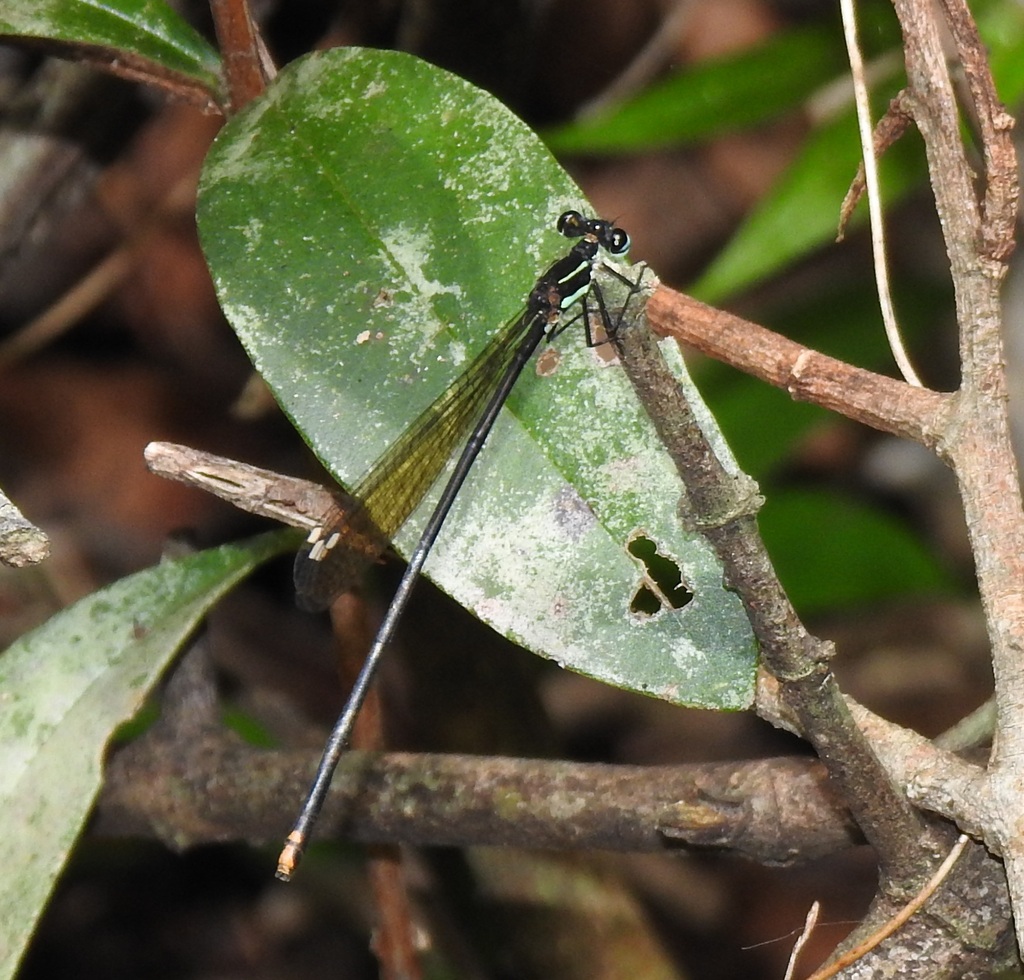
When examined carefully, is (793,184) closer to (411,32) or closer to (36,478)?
(411,32)

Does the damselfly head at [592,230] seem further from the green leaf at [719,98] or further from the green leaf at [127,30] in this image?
the green leaf at [719,98]

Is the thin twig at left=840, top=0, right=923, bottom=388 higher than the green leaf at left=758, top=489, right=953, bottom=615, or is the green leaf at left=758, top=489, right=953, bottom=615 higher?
the thin twig at left=840, top=0, right=923, bottom=388

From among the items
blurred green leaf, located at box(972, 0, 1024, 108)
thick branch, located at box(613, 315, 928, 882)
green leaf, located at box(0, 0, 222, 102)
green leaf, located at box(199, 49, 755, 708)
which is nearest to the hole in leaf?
green leaf, located at box(199, 49, 755, 708)

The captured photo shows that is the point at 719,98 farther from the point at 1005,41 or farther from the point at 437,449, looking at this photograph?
the point at 437,449

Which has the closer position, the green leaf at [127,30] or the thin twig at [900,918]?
the thin twig at [900,918]

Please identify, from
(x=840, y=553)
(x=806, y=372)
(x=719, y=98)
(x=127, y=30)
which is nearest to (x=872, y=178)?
(x=806, y=372)

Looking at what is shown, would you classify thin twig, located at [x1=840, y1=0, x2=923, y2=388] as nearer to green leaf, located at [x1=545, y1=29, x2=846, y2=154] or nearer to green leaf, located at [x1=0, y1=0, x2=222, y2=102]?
green leaf, located at [x1=0, y1=0, x2=222, y2=102]

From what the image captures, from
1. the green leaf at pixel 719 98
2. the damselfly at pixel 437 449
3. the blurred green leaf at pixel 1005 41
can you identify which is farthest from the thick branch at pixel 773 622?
the green leaf at pixel 719 98
